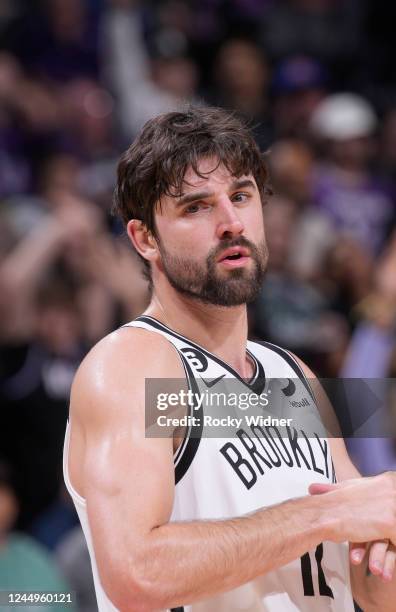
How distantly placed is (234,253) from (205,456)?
59cm

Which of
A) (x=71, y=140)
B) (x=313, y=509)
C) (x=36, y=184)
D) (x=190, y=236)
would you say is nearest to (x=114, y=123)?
(x=71, y=140)

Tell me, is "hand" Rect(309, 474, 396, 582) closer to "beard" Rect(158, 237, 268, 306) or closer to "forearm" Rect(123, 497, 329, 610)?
"forearm" Rect(123, 497, 329, 610)

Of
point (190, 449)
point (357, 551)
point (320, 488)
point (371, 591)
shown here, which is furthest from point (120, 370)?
point (371, 591)

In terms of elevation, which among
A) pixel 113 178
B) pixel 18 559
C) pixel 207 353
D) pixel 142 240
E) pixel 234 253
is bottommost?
pixel 18 559

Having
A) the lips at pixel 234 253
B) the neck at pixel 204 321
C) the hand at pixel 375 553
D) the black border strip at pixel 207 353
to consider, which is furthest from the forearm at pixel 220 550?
the lips at pixel 234 253

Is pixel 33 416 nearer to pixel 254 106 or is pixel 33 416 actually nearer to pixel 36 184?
pixel 36 184

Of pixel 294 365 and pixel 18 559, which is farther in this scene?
pixel 18 559

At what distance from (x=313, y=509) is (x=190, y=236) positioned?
85 cm

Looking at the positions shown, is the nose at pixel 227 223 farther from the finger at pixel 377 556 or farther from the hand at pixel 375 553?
the finger at pixel 377 556

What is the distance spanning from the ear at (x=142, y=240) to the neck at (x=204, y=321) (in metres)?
0.12

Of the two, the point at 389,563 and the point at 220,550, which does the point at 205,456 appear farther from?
the point at 389,563

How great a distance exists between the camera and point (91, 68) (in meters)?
8.82

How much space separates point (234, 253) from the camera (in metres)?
2.97

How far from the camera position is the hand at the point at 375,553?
8.96 ft
